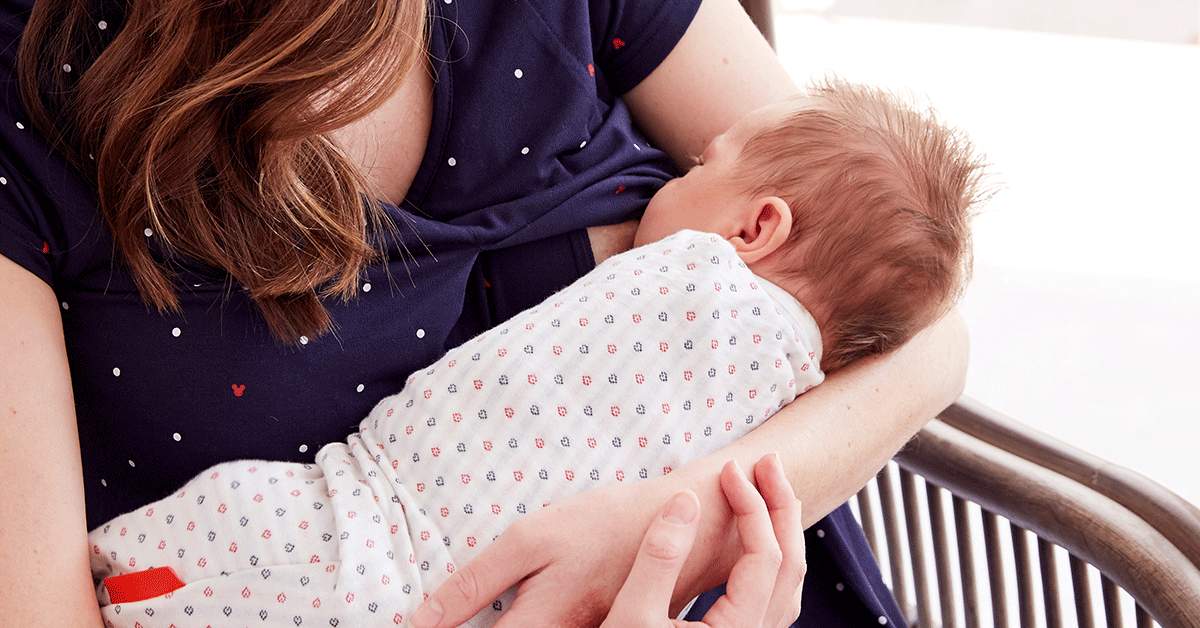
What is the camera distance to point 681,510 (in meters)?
0.66

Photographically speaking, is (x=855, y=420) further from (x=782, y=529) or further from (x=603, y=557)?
(x=603, y=557)

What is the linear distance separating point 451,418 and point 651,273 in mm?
227

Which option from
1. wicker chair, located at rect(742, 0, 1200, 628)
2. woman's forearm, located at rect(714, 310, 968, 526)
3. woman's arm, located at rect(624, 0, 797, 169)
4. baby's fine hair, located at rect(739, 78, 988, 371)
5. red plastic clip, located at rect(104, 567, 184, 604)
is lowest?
wicker chair, located at rect(742, 0, 1200, 628)

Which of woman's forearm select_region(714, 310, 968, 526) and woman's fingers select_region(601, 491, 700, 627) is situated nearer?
woman's fingers select_region(601, 491, 700, 627)

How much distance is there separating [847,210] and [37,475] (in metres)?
Answer: 0.74

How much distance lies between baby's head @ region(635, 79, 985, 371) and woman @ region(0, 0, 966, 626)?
0.06 m

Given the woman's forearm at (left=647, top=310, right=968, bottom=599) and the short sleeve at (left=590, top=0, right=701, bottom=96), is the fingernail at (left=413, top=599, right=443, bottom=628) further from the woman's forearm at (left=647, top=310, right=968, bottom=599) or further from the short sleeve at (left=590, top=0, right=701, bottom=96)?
the short sleeve at (left=590, top=0, right=701, bottom=96)

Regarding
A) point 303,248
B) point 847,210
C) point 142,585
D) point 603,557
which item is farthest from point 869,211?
point 142,585

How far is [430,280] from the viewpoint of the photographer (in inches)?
33.1

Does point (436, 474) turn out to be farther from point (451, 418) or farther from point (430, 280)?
point (430, 280)

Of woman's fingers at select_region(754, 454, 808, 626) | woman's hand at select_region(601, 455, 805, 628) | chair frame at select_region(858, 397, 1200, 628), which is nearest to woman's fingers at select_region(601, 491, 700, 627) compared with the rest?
woman's hand at select_region(601, 455, 805, 628)

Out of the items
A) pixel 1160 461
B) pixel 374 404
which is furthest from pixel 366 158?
pixel 1160 461

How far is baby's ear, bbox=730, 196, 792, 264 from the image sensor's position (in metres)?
0.87

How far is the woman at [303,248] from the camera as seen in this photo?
667 millimetres
